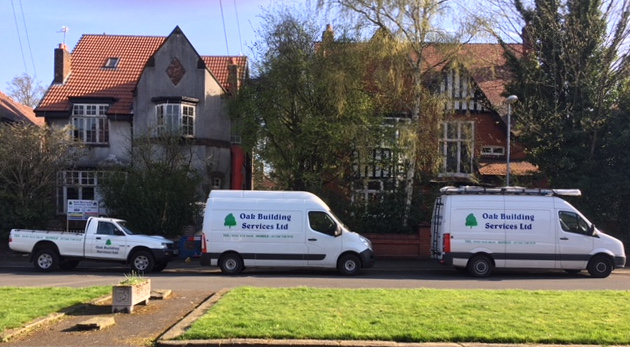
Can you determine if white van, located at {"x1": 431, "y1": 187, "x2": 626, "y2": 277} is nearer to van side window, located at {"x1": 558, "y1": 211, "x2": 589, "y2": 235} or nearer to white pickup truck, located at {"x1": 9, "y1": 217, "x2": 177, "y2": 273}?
van side window, located at {"x1": 558, "y1": 211, "x2": 589, "y2": 235}

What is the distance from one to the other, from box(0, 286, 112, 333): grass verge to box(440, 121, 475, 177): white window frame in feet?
52.1

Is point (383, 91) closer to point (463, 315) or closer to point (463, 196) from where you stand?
point (463, 196)

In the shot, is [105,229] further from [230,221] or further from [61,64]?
[61,64]

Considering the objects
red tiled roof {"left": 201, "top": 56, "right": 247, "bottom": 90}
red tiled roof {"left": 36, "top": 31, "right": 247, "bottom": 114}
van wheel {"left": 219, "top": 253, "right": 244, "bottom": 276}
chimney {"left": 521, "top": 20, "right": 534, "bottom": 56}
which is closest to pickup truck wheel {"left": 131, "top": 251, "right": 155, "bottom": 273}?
van wheel {"left": 219, "top": 253, "right": 244, "bottom": 276}

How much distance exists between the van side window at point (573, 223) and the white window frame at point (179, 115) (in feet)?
53.4

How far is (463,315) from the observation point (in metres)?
9.10

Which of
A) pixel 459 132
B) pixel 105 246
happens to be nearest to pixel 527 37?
pixel 459 132

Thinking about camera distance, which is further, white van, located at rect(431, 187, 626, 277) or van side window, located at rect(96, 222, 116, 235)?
van side window, located at rect(96, 222, 116, 235)

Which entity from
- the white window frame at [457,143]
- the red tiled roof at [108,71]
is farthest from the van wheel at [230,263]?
the red tiled roof at [108,71]

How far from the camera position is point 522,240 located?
1798 cm

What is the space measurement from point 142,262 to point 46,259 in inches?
118

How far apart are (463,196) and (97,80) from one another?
68.1ft

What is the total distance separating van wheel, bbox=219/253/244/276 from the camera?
18172 millimetres

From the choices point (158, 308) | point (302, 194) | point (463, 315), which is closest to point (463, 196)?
point (302, 194)
